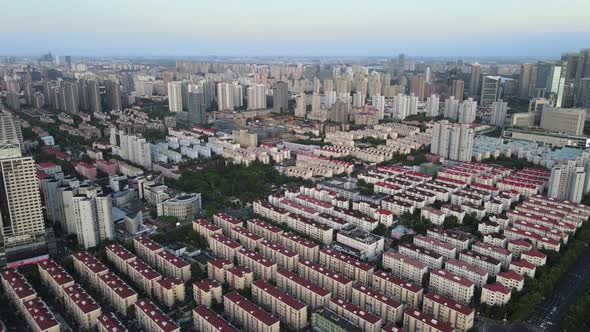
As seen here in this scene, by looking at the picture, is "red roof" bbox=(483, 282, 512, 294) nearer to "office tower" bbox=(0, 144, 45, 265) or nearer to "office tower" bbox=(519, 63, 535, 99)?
"office tower" bbox=(0, 144, 45, 265)

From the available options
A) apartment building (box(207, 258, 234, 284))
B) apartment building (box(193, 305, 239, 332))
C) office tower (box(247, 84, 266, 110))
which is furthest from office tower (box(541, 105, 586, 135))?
apartment building (box(193, 305, 239, 332))

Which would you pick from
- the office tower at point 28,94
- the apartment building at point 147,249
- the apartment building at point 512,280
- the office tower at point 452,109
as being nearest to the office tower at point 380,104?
the office tower at point 452,109

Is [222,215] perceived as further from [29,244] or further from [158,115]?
[158,115]

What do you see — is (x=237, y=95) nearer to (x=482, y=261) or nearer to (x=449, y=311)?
(x=482, y=261)

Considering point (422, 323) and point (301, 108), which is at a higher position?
point (301, 108)

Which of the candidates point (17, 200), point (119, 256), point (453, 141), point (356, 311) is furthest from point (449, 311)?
point (453, 141)

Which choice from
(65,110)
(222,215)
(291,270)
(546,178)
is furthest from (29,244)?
(65,110)
